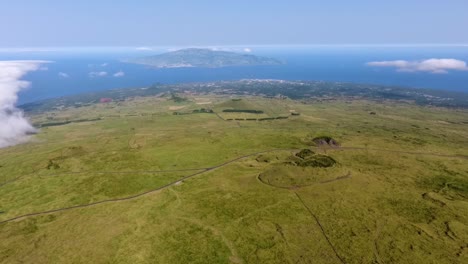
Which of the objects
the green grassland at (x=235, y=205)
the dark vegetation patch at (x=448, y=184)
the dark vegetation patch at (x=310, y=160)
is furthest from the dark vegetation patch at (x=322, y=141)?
the dark vegetation patch at (x=448, y=184)

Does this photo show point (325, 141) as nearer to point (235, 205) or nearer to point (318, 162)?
point (318, 162)

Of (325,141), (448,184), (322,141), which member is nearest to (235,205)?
(448,184)

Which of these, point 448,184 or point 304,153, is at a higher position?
point 448,184

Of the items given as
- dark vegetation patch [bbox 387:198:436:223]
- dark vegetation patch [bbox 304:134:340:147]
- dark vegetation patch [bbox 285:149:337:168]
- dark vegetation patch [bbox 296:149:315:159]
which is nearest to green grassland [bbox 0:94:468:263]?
dark vegetation patch [bbox 387:198:436:223]

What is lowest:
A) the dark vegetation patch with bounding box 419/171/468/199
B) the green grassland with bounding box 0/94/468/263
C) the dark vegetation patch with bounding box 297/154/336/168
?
the green grassland with bounding box 0/94/468/263

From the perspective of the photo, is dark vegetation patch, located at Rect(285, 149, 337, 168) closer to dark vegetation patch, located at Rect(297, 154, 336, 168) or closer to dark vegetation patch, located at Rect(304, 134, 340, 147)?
dark vegetation patch, located at Rect(297, 154, 336, 168)

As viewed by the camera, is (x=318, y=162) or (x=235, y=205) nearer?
(x=235, y=205)

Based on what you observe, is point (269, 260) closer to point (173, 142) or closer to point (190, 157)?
point (190, 157)

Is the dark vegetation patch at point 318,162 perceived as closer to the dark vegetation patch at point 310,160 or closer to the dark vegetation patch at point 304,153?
the dark vegetation patch at point 310,160
